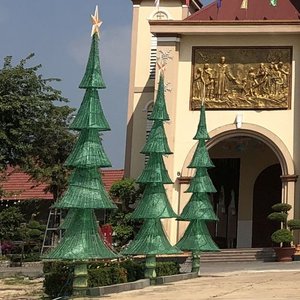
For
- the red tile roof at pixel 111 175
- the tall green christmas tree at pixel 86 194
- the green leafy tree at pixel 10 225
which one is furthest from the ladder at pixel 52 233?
the tall green christmas tree at pixel 86 194

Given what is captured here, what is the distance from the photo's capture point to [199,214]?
16.7 meters

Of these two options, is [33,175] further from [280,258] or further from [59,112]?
[280,258]

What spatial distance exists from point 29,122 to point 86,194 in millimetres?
12617

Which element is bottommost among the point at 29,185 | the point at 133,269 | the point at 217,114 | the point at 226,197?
the point at 133,269

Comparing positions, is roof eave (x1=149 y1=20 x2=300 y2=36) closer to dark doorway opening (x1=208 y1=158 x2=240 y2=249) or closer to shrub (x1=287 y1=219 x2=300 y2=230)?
dark doorway opening (x1=208 y1=158 x2=240 y2=249)

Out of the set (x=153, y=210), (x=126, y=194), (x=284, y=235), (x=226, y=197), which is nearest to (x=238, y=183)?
(x=226, y=197)

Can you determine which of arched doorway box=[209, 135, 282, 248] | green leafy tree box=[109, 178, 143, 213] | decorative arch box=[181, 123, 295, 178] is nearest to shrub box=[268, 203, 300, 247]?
decorative arch box=[181, 123, 295, 178]

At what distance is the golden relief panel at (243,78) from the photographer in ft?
79.2

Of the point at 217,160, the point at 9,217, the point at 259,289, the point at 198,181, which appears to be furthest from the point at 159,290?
the point at 217,160

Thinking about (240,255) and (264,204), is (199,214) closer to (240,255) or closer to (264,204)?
(240,255)

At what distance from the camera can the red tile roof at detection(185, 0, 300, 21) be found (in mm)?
25859

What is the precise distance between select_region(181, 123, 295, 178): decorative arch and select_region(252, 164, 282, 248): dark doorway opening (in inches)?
130

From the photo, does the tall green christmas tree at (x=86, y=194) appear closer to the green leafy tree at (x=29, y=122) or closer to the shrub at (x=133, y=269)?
the shrub at (x=133, y=269)

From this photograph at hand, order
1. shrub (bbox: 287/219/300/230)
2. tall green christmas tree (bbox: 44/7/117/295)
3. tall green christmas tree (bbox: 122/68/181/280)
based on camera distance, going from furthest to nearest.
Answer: shrub (bbox: 287/219/300/230) → tall green christmas tree (bbox: 122/68/181/280) → tall green christmas tree (bbox: 44/7/117/295)
